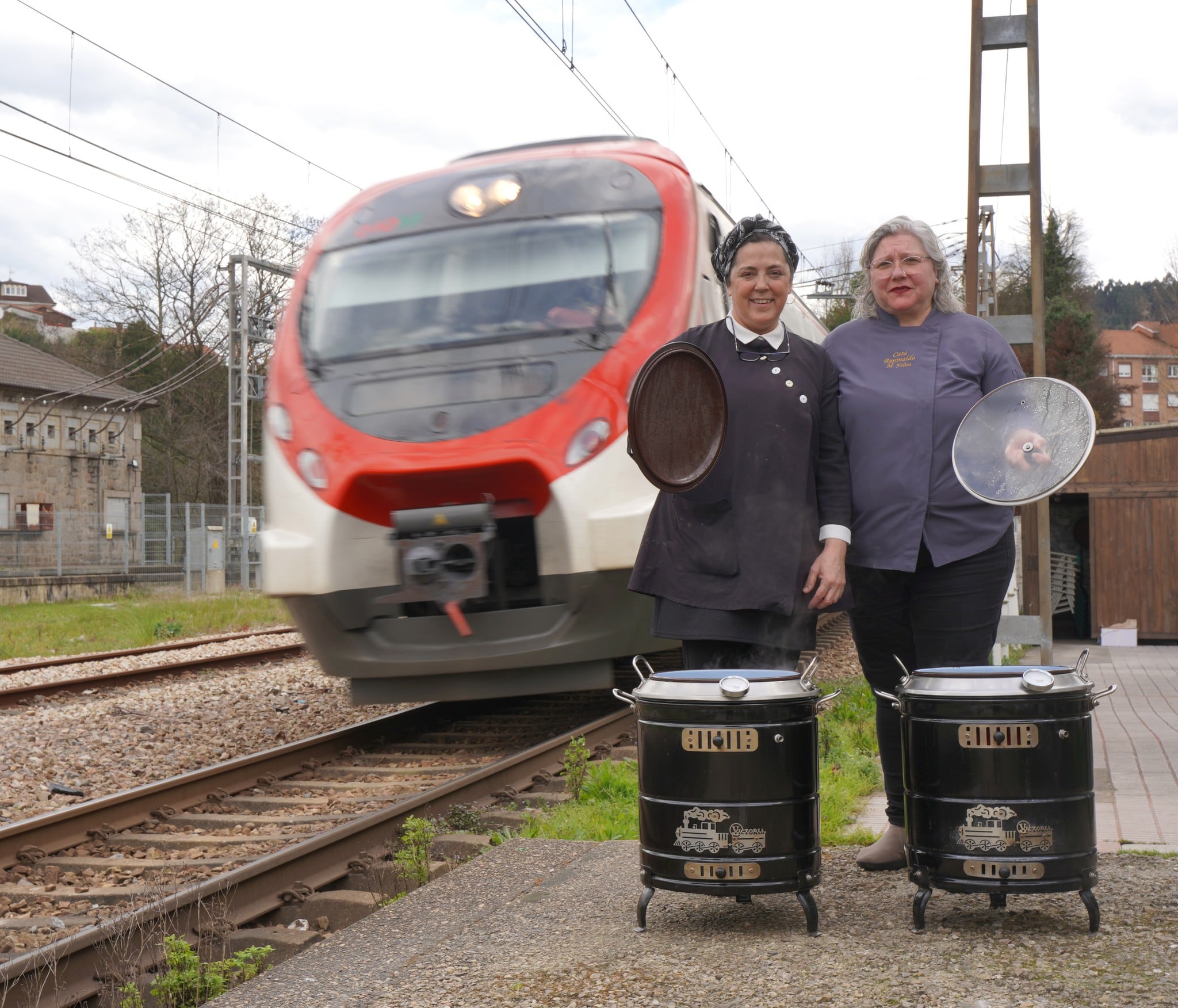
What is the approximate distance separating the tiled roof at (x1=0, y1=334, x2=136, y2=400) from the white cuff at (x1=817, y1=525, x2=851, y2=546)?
41181mm

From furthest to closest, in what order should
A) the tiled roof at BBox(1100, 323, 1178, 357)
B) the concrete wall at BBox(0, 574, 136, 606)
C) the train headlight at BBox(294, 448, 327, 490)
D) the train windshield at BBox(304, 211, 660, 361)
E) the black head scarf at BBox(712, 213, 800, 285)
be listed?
the tiled roof at BBox(1100, 323, 1178, 357) < the concrete wall at BBox(0, 574, 136, 606) < the train windshield at BBox(304, 211, 660, 361) < the train headlight at BBox(294, 448, 327, 490) < the black head scarf at BBox(712, 213, 800, 285)

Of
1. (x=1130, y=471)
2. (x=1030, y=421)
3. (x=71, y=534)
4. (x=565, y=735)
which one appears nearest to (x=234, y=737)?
(x=565, y=735)

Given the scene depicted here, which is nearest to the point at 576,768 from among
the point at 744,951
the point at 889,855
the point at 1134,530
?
the point at 889,855

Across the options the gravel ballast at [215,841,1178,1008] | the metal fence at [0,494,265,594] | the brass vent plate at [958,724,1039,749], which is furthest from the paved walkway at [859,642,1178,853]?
the metal fence at [0,494,265,594]

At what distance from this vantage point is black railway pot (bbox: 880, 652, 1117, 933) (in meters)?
2.99

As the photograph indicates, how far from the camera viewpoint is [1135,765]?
19.1ft

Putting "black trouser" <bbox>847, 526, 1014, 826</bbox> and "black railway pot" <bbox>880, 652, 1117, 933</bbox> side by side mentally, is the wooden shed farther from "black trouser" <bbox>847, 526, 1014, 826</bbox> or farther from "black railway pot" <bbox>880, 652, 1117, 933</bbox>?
"black railway pot" <bbox>880, 652, 1117, 933</bbox>

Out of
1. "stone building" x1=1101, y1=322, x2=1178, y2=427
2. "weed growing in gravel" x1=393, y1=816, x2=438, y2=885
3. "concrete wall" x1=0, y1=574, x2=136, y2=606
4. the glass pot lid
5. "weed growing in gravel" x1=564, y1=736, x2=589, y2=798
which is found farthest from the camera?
"stone building" x1=1101, y1=322, x2=1178, y2=427

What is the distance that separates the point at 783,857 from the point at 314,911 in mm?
1933

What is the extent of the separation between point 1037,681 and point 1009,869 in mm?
458

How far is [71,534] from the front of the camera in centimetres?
3023

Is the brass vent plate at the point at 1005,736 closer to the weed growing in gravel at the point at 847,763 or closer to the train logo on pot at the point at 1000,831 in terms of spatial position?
the train logo on pot at the point at 1000,831

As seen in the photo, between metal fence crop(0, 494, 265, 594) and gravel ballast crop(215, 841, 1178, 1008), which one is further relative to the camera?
metal fence crop(0, 494, 265, 594)

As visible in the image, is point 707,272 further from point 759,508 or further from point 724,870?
point 724,870
